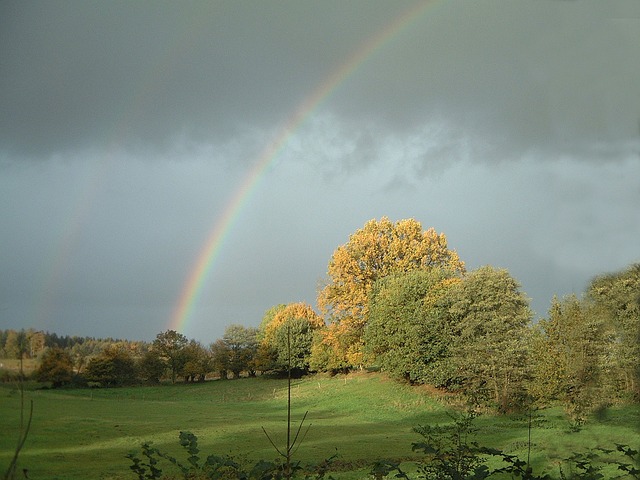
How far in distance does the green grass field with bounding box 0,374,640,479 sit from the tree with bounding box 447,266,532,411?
106 inches

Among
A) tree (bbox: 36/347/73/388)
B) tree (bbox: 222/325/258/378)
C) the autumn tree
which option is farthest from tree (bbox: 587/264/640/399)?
tree (bbox: 222/325/258/378)

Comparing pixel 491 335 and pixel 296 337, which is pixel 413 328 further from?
pixel 296 337

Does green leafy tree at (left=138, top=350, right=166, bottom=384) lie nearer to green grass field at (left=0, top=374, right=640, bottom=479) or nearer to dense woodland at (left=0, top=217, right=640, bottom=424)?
dense woodland at (left=0, top=217, right=640, bottom=424)

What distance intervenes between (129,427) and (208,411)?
11.6 m

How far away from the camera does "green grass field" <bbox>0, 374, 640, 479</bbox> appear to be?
1016cm

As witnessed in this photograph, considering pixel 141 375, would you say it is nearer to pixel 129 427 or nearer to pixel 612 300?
pixel 129 427

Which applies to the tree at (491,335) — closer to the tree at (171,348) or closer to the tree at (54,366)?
the tree at (54,366)

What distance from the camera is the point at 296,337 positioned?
212 feet

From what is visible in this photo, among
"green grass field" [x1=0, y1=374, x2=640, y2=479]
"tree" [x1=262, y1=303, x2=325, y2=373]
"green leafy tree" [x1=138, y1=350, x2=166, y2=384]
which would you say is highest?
"tree" [x1=262, y1=303, x2=325, y2=373]

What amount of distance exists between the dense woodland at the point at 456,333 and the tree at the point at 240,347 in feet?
41.9

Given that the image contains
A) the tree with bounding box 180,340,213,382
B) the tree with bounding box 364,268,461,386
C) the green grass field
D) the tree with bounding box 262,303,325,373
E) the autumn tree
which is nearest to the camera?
the green grass field

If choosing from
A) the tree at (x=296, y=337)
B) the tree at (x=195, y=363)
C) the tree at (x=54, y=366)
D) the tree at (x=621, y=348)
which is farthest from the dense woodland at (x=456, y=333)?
the tree at (x=54, y=366)

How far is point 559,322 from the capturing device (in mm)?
30266

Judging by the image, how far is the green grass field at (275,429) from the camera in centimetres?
1016
